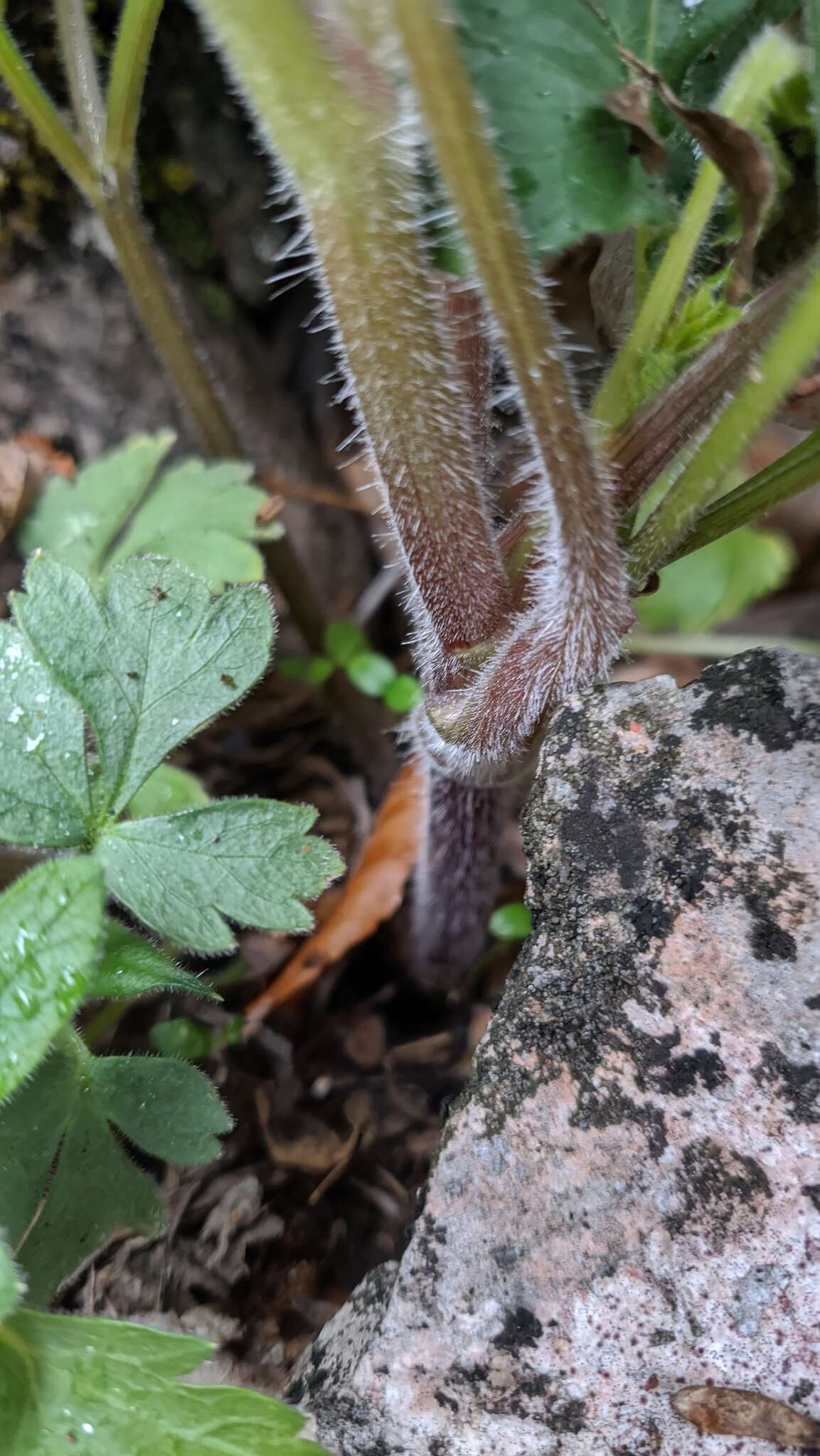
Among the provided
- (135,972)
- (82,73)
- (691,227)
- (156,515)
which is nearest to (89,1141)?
(135,972)

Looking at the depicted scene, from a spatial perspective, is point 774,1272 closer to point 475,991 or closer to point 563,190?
point 475,991

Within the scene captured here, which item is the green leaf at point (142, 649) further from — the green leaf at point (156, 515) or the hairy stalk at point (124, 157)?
the hairy stalk at point (124, 157)

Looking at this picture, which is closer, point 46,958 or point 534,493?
point 46,958

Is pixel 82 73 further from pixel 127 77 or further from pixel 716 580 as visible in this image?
pixel 716 580

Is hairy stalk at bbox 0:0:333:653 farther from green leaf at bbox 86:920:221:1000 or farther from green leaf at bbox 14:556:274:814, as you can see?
green leaf at bbox 86:920:221:1000

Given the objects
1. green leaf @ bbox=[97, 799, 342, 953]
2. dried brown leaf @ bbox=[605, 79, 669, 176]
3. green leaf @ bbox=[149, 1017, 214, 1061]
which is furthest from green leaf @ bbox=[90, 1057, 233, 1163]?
dried brown leaf @ bbox=[605, 79, 669, 176]

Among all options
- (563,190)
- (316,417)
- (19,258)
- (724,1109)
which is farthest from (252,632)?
(316,417)
